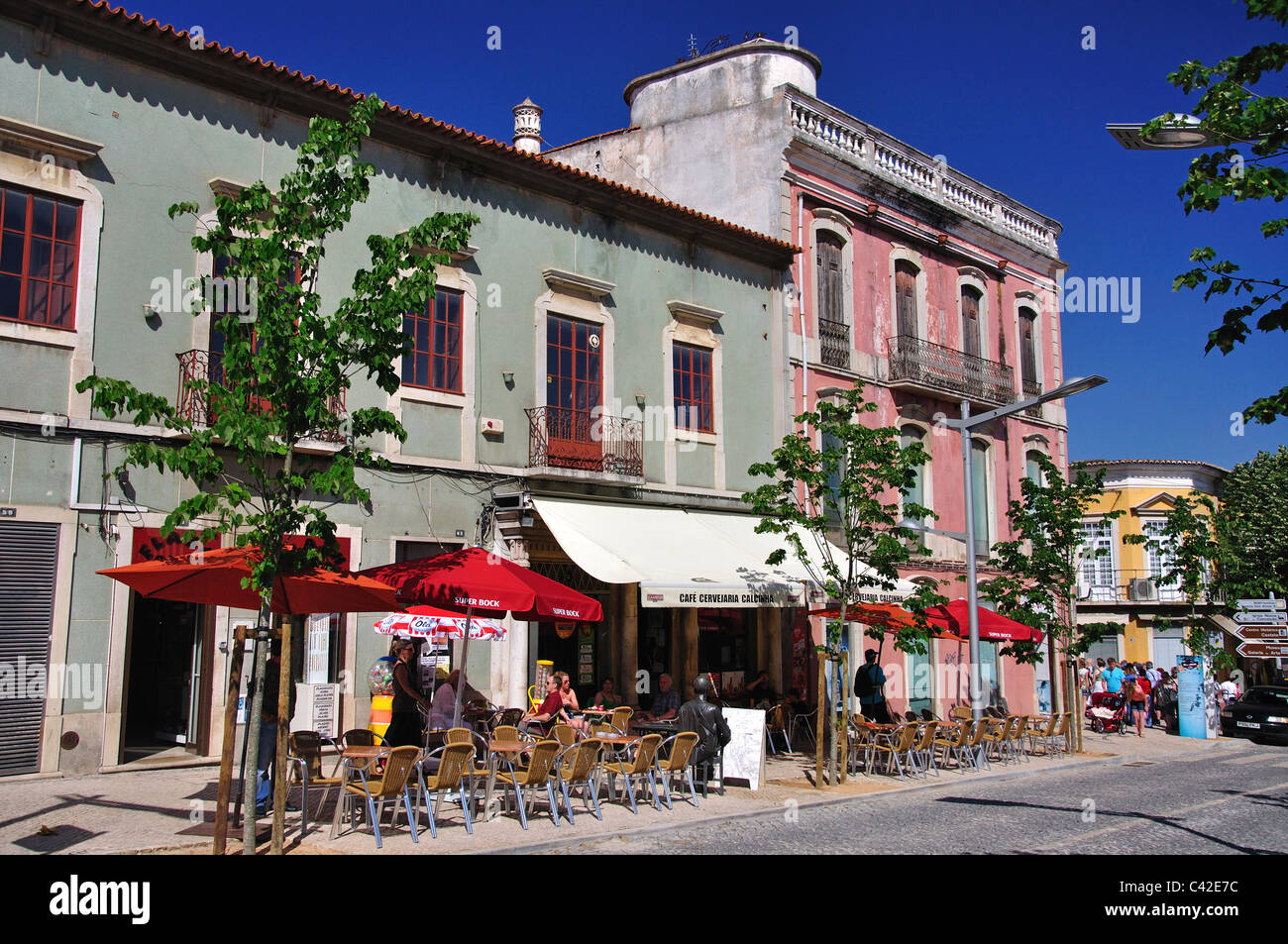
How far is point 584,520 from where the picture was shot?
16.6 meters

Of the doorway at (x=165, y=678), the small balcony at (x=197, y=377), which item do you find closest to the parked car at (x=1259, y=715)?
the small balcony at (x=197, y=377)

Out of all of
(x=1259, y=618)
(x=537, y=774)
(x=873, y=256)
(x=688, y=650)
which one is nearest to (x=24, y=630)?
(x=537, y=774)

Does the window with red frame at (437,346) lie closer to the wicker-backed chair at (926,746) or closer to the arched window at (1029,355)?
the wicker-backed chair at (926,746)

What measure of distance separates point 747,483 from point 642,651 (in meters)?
3.83

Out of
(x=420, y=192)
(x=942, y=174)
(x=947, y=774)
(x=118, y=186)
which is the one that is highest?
(x=942, y=174)

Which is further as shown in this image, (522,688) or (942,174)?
(942,174)

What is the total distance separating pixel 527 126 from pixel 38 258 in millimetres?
13006

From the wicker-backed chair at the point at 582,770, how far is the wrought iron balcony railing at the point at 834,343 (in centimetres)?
1278

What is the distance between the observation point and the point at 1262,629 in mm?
23844

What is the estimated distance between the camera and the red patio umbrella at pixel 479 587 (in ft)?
36.9

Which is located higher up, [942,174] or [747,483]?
[942,174]

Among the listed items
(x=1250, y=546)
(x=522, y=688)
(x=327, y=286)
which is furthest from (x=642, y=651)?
(x=1250, y=546)

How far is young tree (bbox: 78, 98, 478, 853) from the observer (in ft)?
28.8
